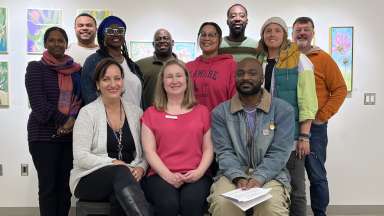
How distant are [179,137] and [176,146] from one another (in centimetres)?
6

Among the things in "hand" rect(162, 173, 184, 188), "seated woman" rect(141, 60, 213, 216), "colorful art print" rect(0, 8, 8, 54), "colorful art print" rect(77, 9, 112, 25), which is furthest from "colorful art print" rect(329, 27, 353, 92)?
"colorful art print" rect(0, 8, 8, 54)

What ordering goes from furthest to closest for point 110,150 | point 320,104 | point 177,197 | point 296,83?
1. point 320,104
2. point 296,83
3. point 110,150
4. point 177,197

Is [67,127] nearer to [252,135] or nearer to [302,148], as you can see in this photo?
[252,135]

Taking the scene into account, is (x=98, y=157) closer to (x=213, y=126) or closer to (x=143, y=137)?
(x=143, y=137)

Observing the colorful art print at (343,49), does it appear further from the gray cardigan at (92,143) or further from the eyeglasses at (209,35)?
the gray cardigan at (92,143)

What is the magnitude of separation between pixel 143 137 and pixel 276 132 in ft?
2.77

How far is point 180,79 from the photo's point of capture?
2500 millimetres

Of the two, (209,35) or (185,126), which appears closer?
(185,126)

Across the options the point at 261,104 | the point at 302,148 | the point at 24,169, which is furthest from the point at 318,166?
Answer: the point at 24,169

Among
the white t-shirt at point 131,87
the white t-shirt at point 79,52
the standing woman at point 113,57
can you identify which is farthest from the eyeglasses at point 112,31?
the white t-shirt at point 79,52

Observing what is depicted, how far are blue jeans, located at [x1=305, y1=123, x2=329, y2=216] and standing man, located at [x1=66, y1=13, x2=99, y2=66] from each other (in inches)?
75.3

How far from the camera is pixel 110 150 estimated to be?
2402 mm

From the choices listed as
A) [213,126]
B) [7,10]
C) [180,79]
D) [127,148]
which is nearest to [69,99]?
[127,148]

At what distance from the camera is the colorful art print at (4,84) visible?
12.5ft
